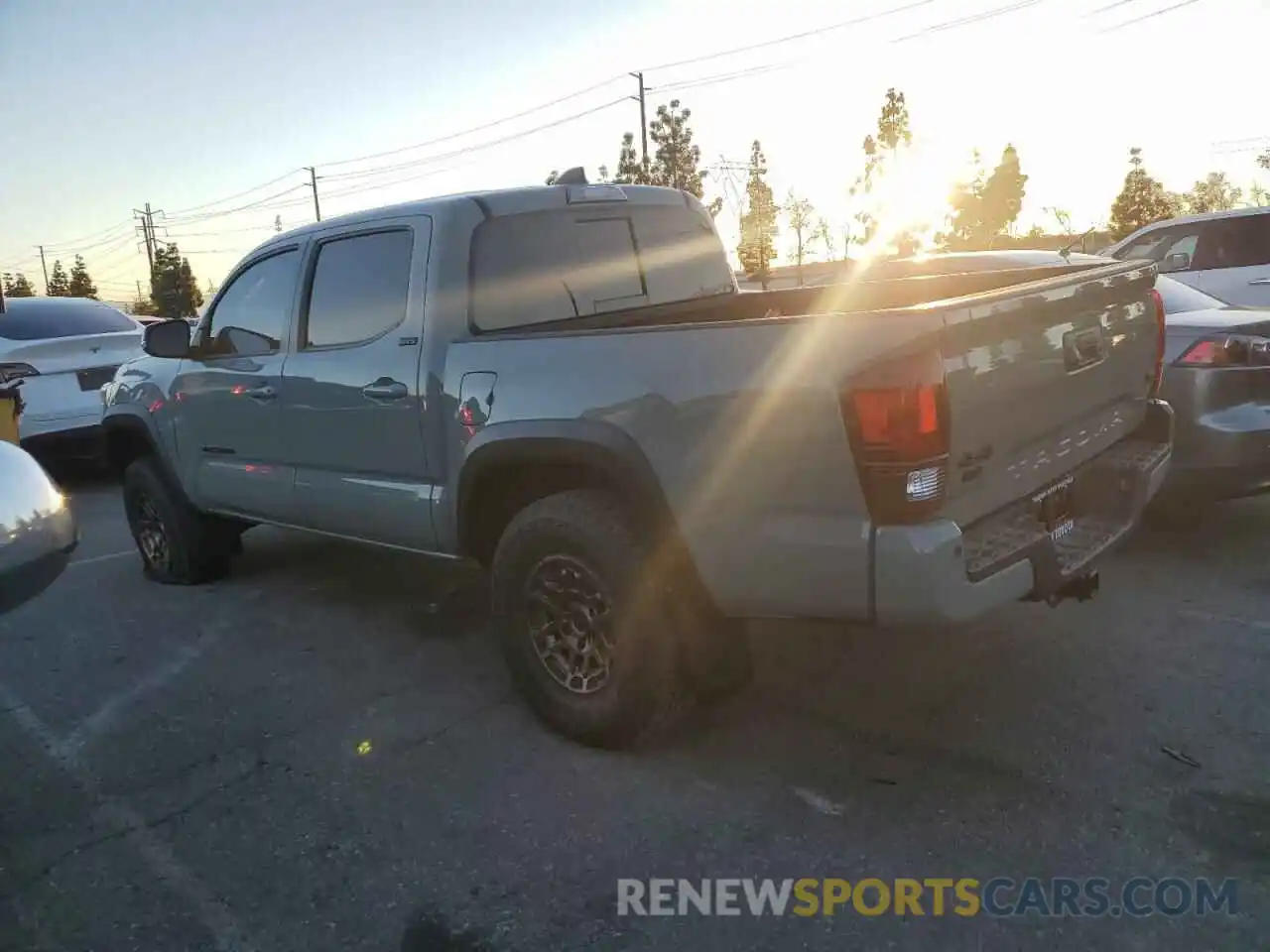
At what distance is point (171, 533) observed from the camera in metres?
5.57

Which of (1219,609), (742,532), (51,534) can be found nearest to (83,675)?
(51,534)

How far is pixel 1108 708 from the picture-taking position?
11.5 ft

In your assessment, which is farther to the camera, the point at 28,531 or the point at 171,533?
the point at 171,533

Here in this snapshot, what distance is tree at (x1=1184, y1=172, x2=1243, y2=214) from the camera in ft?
206

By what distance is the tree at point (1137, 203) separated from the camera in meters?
49.1

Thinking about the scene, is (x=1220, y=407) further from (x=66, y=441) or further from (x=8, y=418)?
(x=66, y=441)

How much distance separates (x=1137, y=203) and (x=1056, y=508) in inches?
2144

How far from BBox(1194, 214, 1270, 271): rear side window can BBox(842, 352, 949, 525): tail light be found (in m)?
7.79

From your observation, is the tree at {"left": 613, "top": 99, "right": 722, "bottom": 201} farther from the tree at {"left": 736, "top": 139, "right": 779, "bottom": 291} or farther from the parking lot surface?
the parking lot surface

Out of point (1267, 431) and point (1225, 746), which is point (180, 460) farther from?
point (1267, 431)

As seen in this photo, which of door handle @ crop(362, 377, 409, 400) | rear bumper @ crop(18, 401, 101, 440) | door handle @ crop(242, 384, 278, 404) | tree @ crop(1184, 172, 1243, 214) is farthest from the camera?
tree @ crop(1184, 172, 1243, 214)

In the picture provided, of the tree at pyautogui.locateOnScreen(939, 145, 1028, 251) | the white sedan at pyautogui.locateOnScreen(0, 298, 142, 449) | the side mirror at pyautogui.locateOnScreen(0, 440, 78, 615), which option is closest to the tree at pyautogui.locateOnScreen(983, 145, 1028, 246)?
the tree at pyautogui.locateOnScreen(939, 145, 1028, 251)

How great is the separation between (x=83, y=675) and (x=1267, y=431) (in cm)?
569

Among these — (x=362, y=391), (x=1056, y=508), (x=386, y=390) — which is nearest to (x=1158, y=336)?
(x=1056, y=508)
